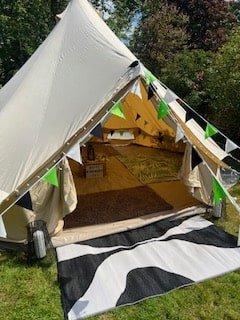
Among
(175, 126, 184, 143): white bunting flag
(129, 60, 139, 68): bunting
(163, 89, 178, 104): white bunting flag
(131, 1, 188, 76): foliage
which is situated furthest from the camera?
(131, 1, 188, 76): foliage

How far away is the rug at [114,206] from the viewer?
3779mm

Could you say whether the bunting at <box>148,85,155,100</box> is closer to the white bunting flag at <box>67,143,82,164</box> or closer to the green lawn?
the white bunting flag at <box>67,143,82,164</box>

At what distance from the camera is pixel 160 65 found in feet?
32.7

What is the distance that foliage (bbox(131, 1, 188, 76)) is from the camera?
9680 millimetres

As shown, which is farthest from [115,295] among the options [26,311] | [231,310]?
[231,310]

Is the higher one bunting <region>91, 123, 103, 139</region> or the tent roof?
the tent roof

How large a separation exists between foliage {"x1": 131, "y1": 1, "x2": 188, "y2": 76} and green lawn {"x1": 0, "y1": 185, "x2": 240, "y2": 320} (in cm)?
831

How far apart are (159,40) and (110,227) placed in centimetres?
776

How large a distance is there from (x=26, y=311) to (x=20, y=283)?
1.17ft

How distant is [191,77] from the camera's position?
842cm

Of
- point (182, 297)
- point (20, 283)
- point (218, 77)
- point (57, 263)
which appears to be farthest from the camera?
Answer: point (218, 77)

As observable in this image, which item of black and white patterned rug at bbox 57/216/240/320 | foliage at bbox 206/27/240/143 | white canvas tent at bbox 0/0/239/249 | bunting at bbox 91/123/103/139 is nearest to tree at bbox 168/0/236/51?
foliage at bbox 206/27/240/143

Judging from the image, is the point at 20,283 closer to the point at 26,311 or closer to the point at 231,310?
the point at 26,311

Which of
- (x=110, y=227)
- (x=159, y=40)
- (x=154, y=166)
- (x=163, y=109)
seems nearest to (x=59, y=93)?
(x=163, y=109)
